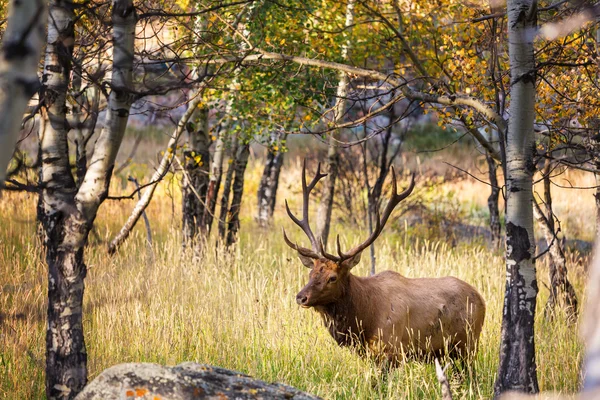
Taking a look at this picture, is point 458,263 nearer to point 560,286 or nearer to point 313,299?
point 560,286

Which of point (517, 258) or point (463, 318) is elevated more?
point (517, 258)

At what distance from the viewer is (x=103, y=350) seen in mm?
6395

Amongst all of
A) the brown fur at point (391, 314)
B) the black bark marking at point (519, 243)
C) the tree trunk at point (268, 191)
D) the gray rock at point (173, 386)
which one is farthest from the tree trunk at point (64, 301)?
the tree trunk at point (268, 191)

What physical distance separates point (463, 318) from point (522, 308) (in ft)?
4.87

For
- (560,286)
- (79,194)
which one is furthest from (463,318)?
(79,194)

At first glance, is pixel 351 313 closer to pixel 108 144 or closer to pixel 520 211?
pixel 520 211

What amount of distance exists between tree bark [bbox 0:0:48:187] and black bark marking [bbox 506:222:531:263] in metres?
3.62

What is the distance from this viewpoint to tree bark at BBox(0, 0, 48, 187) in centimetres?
191

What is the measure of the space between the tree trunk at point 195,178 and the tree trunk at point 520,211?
5644 millimetres

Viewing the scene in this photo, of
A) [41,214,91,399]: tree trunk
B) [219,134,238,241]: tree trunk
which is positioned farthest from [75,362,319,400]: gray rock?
[219,134,238,241]: tree trunk

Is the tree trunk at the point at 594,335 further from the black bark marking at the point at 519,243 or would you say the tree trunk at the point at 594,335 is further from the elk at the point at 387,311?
the elk at the point at 387,311

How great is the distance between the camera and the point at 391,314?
613cm

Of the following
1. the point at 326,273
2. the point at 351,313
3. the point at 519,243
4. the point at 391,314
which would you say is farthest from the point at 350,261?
the point at 519,243

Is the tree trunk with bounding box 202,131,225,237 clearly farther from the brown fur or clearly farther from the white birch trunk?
the white birch trunk
